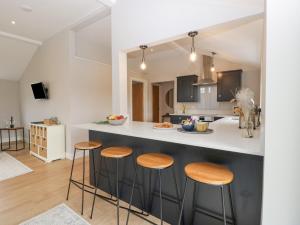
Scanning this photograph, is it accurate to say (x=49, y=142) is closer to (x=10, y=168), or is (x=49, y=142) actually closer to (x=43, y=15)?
(x=10, y=168)

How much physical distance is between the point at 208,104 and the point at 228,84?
0.90 meters

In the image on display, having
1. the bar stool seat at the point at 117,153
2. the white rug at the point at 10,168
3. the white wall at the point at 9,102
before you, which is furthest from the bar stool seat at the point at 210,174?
the white wall at the point at 9,102

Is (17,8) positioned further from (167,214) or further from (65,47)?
(167,214)

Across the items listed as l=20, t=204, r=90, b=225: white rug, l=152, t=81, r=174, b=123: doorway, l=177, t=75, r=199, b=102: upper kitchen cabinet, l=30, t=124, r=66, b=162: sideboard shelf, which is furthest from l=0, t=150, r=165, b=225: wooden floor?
l=152, t=81, r=174, b=123: doorway

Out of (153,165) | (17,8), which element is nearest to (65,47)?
Result: (17,8)

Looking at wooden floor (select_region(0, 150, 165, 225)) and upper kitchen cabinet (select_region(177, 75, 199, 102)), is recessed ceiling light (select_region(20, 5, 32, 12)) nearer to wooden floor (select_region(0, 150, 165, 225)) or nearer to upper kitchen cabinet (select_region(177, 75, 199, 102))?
wooden floor (select_region(0, 150, 165, 225))

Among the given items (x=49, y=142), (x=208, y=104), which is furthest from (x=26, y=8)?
(x=208, y=104)

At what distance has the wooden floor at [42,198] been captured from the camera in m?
1.87

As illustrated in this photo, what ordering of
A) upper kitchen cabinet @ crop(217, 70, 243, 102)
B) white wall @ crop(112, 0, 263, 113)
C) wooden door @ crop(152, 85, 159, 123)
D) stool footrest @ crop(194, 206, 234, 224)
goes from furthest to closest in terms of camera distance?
1. wooden door @ crop(152, 85, 159, 123)
2. upper kitchen cabinet @ crop(217, 70, 243, 102)
3. white wall @ crop(112, 0, 263, 113)
4. stool footrest @ crop(194, 206, 234, 224)

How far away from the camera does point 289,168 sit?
90 cm

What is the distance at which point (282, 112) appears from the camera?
35.4 inches

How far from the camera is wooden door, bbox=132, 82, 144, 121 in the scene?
21.0 feet

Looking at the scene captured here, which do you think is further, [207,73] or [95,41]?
[207,73]

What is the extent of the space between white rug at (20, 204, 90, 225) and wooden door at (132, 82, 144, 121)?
15.0 ft
